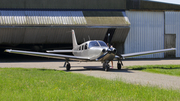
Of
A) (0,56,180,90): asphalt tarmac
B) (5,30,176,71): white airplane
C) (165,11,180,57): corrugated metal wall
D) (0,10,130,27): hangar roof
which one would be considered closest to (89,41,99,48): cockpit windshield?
(5,30,176,71): white airplane

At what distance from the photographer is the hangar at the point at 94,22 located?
31297mm

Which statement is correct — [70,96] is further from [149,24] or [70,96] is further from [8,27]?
[149,24]

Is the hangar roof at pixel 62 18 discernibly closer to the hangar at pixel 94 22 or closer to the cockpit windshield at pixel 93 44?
the hangar at pixel 94 22

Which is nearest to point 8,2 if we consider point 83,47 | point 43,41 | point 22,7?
point 22,7

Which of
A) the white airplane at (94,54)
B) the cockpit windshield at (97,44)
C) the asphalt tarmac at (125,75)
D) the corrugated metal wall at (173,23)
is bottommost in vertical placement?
the asphalt tarmac at (125,75)

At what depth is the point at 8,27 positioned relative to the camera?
30.0 m

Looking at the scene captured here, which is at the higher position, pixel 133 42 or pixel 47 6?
pixel 47 6

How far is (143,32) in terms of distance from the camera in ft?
115

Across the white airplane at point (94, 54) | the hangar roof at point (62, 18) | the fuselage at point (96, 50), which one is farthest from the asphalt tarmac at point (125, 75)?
the hangar roof at point (62, 18)

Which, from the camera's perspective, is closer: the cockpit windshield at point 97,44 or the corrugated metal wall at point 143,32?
the cockpit windshield at point 97,44

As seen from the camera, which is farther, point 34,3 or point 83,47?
point 34,3

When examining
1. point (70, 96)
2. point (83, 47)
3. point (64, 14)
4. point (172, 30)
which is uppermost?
point (64, 14)

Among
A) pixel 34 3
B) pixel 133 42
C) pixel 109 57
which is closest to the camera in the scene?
pixel 109 57

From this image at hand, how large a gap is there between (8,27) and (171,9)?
1007 inches
